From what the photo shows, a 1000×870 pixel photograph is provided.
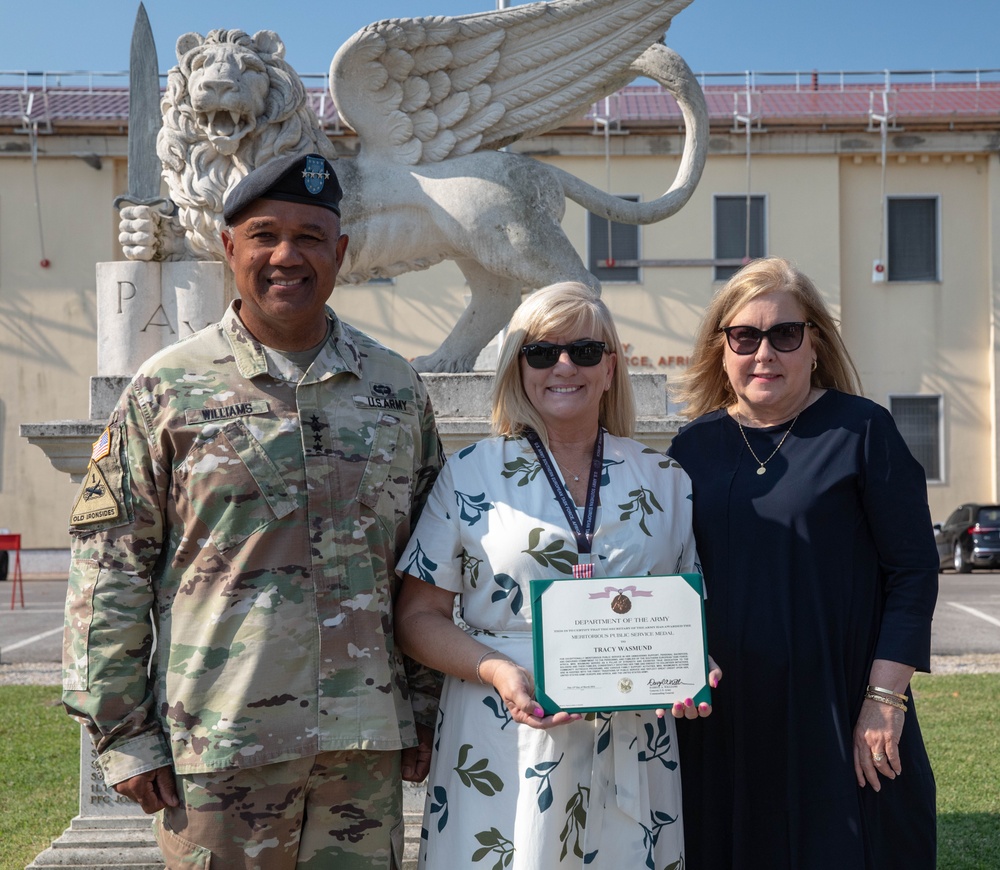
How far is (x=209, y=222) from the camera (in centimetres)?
436

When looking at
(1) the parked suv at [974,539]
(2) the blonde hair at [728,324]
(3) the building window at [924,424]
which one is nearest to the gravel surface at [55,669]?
(2) the blonde hair at [728,324]

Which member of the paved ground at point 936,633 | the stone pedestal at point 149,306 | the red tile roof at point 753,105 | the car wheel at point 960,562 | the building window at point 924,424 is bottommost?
the car wheel at point 960,562

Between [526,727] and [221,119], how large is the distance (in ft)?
9.58

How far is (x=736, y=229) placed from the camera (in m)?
19.3

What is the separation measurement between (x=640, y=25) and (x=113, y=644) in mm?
3635

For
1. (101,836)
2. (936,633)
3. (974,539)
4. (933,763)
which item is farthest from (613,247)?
(101,836)

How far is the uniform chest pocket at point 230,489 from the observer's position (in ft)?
7.72

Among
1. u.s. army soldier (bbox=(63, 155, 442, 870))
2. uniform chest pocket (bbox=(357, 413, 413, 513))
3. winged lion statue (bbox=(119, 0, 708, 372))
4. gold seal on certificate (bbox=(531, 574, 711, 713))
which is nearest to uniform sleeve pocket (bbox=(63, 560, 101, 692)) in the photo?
u.s. army soldier (bbox=(63, 155, 442, 870))

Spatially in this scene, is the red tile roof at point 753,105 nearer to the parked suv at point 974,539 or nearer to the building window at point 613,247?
the building window at point 613,247

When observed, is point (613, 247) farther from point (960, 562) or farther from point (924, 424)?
point (960, 562)

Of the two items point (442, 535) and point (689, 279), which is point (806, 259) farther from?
point (442, 535)

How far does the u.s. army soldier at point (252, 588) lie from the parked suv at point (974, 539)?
17.0 meters

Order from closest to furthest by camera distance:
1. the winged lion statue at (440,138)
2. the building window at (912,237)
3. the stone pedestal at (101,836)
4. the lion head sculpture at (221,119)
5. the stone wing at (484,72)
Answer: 1. the stone pedestal at (101,836)
2. the lion head sculpture at (221,119)
3. the winged lion statue at (440,138)
4. the stone wing at (484,72)
5. the building window at (912,237)

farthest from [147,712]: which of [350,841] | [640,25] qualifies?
[640,25]
